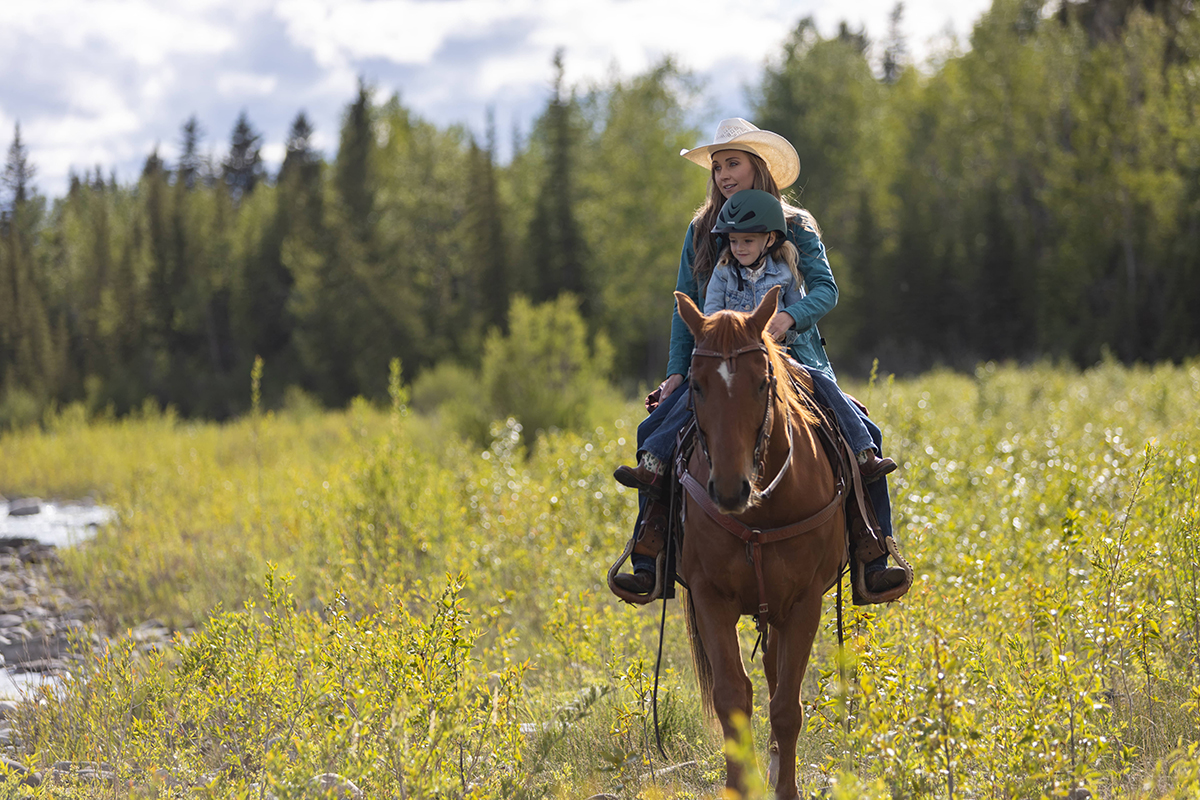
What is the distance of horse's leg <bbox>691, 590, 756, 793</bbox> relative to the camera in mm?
3590

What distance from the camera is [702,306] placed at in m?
4.64

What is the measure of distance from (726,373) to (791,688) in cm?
147

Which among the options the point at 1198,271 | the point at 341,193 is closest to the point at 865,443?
the point at 1198,271

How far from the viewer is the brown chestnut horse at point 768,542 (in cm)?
331

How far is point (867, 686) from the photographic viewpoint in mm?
3191

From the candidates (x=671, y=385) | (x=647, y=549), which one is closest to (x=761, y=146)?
(x=671, y=385)

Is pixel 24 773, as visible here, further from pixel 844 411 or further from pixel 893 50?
pixel 893 50

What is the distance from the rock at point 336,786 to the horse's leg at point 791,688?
1796mm

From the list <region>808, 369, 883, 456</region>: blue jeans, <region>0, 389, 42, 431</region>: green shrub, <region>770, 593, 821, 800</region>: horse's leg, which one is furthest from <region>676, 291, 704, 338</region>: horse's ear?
<region>0, 389, 42, 431</region>: green shrub

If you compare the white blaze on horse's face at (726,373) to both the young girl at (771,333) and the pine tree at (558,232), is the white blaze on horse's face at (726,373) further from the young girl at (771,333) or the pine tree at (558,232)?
the pine tree at (558,232)

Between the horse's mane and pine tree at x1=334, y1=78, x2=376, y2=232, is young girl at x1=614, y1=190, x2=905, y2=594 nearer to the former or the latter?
the horse's mane

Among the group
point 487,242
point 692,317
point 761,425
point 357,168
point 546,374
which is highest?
point 357,168

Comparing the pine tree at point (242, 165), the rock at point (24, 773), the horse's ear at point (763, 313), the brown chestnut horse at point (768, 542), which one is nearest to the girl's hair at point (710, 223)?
the brown chestnut horse at point (768, 542)

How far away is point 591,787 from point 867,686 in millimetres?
1768
